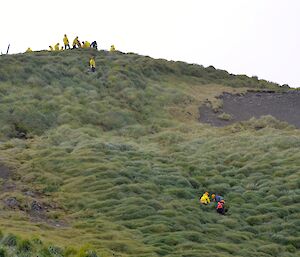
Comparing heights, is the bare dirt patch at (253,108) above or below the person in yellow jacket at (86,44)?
below

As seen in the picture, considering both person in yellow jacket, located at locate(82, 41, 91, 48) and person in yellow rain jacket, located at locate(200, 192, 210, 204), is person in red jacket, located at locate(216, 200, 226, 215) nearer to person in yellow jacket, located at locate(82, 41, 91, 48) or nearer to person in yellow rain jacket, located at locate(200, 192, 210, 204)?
person in yellow rain jacket, located at locate(200, 192, 210, 204)

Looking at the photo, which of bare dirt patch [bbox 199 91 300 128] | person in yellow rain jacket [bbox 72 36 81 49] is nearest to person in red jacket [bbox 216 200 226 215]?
bare dirt patch [bbox 199 91 300 128]

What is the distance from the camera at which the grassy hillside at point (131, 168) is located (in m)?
18.6

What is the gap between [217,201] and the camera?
899 inches

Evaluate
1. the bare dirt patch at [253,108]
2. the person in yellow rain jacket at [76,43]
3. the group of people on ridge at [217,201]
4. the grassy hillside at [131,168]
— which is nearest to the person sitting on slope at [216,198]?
the group of people on ridge at [217,201]

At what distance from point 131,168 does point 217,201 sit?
4719mm

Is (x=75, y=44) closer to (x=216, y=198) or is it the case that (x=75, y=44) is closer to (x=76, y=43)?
(x=76, y=43)

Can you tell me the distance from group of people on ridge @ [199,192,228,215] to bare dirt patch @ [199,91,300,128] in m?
16.9

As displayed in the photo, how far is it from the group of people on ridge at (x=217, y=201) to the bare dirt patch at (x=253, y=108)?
1691 cm

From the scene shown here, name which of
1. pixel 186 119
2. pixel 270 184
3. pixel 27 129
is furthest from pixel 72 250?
pixel 186 119

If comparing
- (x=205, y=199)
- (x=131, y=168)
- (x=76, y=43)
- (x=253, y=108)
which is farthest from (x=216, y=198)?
(x=76, y=43)

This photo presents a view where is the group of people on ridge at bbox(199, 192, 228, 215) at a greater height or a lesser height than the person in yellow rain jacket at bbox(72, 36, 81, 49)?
lesser

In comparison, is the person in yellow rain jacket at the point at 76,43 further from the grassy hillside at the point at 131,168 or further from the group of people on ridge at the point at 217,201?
the group of people on ridge at the point at 217,201

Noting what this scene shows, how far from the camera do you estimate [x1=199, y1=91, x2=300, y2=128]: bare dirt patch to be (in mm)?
40906
